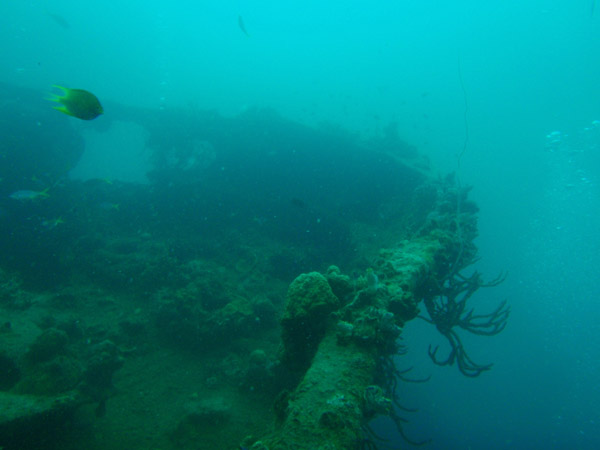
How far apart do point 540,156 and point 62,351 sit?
255ft

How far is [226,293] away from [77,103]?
551 cm

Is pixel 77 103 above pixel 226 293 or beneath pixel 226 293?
above

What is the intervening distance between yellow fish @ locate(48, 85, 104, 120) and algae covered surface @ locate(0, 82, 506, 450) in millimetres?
3268

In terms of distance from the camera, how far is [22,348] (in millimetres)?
5375

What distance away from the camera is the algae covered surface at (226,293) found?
3639mm

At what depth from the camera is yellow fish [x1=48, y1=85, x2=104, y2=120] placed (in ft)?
10.7

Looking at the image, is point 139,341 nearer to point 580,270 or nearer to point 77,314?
point 77,314

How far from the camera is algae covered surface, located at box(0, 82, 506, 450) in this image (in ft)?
11.9

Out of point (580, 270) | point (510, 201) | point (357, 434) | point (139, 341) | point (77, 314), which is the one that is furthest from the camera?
point (580, 270)

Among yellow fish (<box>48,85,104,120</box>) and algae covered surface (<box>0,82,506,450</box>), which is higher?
yellow fish (<box>48,85,104,120</box>)

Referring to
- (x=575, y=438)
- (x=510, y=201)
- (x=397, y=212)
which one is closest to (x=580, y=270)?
(x=510, y=201)

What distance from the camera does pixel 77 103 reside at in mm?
3316

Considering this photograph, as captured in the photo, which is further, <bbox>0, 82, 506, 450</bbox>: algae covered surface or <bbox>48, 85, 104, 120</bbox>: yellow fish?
<bbox>0, 82, 506, 450</bbox>: algae covered surface

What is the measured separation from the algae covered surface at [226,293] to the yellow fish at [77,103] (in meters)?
3.27
